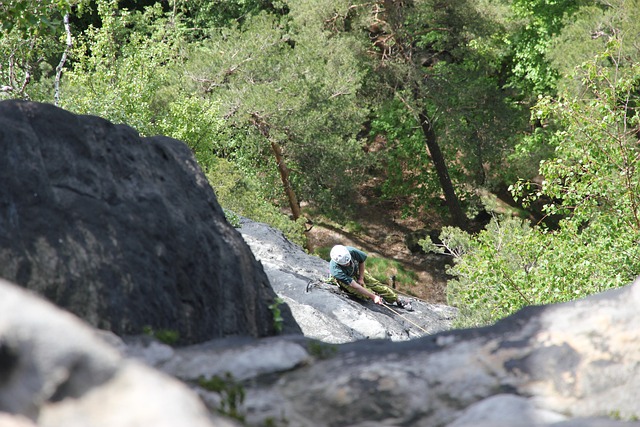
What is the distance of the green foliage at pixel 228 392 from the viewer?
4137 millimetres

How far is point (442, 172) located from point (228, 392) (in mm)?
23384

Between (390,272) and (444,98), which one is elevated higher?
(444,98)

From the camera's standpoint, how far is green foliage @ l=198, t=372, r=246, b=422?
4.14 meters

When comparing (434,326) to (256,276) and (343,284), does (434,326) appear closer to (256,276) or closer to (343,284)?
(343,284)

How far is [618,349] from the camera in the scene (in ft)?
16.2

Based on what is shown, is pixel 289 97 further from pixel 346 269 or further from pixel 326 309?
pixel 326 309

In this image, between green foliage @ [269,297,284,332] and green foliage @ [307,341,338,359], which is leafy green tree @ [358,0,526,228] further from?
green foliage @ [307,341,338,359]

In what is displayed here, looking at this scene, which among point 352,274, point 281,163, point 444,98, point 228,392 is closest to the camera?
point 228,392

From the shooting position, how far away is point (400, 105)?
88.3ft

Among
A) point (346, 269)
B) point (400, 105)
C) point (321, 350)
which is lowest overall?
point (346, 269)

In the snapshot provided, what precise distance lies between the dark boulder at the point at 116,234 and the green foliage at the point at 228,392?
1121 millimetres

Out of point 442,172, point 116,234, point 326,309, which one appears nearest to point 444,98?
point 442,172

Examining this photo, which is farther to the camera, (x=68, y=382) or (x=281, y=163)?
(x=281, y=163)

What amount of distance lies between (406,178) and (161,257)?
1000 inches
